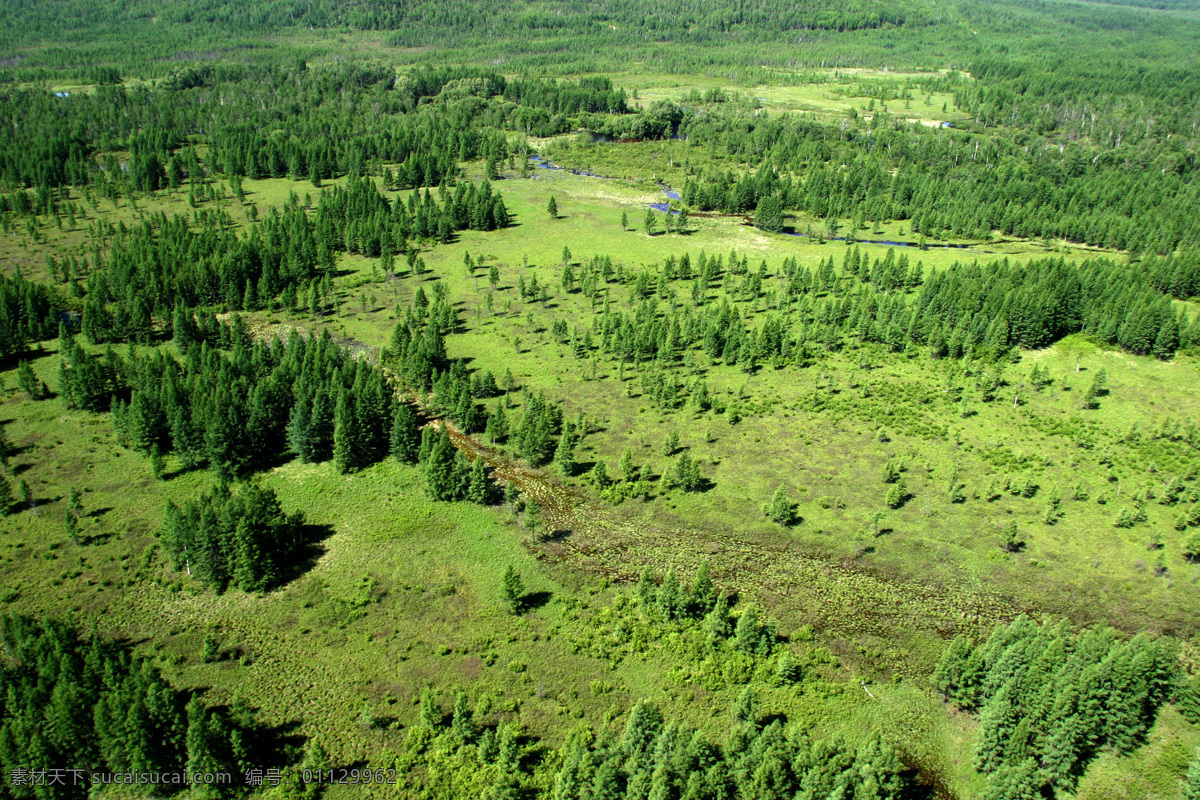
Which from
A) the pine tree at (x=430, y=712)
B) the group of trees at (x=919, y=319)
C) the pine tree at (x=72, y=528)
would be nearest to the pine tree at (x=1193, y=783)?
the pine tree at (x=430, y=712)

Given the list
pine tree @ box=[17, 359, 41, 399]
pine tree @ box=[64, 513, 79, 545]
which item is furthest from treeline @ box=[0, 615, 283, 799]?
pine tree @ box=[17, 359, 41, 399]

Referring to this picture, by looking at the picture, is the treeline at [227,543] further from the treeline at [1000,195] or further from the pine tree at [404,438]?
the treeline at [1000,195]

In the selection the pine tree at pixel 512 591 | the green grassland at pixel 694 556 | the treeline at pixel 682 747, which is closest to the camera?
the treeline at pixel 682 747

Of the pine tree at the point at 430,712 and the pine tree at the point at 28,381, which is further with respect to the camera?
the pine tree at the point at 28,381

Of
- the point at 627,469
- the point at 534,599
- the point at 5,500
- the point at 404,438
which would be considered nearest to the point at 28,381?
the point at 5,500

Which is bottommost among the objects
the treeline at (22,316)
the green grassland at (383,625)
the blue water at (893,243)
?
the green grassland at (383,625)

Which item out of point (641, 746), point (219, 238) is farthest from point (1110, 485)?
point (219, 238)

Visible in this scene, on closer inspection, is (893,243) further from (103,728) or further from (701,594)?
(103,728)
